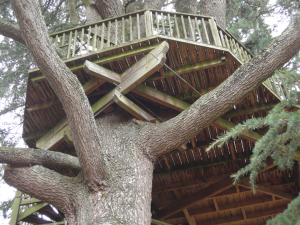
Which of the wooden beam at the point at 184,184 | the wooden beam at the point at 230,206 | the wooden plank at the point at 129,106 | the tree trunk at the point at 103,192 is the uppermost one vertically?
the wooden plank at the point at 129,106

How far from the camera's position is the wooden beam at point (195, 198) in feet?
19.5

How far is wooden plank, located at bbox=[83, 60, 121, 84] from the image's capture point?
14.6 ft

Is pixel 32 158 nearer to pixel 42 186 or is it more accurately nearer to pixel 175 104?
pixel 42 186

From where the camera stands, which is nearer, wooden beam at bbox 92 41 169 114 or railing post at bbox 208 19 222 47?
wooden beam at bbox 92 41 169 114

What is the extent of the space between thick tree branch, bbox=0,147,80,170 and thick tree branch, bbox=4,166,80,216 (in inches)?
3.6

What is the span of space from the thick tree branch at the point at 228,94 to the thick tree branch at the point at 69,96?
863 mm

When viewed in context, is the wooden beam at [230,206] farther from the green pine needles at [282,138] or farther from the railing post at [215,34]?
the green pine needles at [282,138]

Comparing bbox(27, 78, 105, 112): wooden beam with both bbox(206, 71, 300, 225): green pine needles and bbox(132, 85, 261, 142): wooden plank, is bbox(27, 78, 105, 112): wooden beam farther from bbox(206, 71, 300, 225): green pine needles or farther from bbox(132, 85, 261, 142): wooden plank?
bbox(206, 71, 300, 225): green pine needles

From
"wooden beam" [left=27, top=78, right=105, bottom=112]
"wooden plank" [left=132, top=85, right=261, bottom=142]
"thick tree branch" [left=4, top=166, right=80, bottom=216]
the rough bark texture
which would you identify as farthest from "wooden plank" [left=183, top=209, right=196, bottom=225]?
the rough bark texture

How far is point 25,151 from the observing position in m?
3.56

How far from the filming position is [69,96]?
3619 millimetres

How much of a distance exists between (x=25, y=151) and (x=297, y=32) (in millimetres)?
3238

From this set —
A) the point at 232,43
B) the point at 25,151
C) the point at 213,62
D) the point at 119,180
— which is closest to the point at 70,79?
the point at 25,151

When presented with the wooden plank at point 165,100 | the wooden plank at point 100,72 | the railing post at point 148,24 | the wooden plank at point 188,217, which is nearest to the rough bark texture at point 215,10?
the railing post at point 148,24
